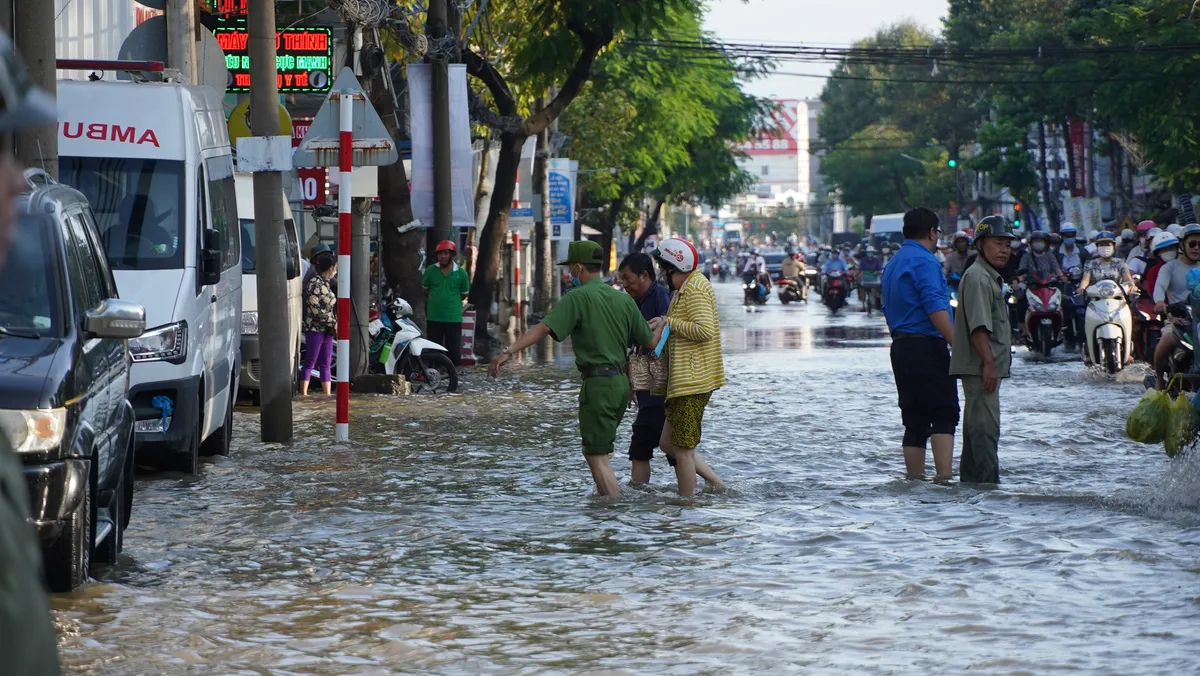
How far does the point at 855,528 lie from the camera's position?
9336 millimetres

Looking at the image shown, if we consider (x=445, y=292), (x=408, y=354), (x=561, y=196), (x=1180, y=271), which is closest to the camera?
(x=1180, y=271)

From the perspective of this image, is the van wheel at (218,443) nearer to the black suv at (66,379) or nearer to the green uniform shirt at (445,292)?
the black suv at (66,379)

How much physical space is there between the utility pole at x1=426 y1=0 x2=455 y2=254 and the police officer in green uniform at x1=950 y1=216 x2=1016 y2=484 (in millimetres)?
13609

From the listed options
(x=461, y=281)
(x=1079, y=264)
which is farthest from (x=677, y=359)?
(x=1079, y=264)

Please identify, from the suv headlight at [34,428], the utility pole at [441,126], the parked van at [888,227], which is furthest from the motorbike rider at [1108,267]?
the parked van at [888,227]

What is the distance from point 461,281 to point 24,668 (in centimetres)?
2009

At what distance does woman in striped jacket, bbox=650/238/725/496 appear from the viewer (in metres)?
10.3

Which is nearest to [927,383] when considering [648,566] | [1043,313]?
[648,566]

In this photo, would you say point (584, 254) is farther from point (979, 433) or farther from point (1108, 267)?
point (1108, 267)

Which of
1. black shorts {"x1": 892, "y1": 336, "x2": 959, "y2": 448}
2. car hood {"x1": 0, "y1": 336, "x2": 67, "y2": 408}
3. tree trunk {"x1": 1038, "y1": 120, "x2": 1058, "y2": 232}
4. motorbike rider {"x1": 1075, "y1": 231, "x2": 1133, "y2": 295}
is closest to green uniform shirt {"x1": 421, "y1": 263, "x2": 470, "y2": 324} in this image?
motorbike rider {"x1": 1075, "y1": 231, "x2": 1133, "y2": 295}

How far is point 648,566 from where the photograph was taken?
27.0ft

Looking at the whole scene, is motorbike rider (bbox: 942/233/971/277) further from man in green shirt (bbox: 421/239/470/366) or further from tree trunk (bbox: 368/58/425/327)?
tree trunk (bbox: 368/58/425/327)

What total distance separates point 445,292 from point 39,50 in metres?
11.1

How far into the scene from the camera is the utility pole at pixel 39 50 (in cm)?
1114
